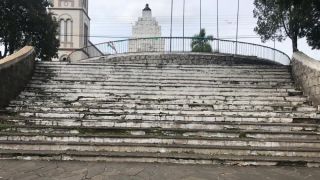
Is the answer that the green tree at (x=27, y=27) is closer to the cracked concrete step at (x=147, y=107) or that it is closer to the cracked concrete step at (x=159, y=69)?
the cracked concrete step at (x=159, y=69)

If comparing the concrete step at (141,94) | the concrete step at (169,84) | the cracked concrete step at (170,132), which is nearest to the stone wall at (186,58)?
the concrete step at (169,84)

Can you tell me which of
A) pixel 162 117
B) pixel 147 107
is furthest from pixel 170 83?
pixel 162 117

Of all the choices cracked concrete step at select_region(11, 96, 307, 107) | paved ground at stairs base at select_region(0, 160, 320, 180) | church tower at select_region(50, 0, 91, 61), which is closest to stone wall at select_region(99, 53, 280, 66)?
cracked concrete step at select_region(11, 96, 307, 107)

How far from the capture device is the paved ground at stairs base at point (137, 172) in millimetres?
6375

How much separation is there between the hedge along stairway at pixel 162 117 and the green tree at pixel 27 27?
8246 mm

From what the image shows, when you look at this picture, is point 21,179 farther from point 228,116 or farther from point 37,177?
point 228,116

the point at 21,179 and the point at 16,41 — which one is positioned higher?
the point at 16,41

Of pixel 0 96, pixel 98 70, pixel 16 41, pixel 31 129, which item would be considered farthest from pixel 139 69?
pixel 16 41

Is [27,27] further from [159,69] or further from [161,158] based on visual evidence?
[161,158]

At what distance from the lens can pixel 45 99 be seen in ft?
35.7

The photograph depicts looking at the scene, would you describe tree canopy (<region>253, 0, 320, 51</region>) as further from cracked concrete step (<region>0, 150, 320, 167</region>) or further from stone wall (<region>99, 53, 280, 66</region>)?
cracked concrete step (<region>0, 150, 320, 167</region>)

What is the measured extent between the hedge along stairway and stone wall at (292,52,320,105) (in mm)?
273

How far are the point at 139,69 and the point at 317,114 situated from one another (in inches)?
247

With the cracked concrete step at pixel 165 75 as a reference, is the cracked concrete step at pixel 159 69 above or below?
above
